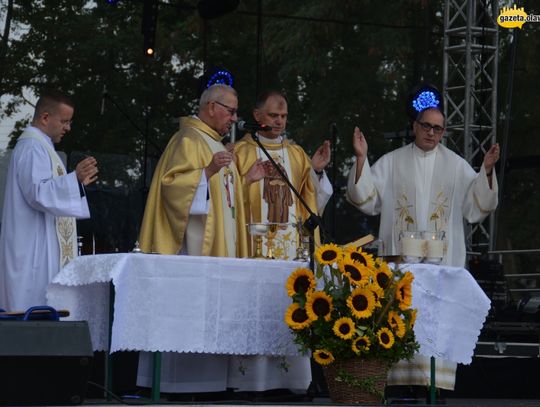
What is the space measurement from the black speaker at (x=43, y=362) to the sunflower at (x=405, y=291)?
1816 mm

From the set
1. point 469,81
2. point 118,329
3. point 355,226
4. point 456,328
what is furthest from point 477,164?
point 118,329

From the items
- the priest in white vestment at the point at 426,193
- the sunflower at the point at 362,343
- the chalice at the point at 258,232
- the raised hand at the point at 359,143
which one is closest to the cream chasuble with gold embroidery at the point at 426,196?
the priest in white vestment at the point at 426,193

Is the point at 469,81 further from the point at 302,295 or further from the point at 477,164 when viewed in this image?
the point at 302,295

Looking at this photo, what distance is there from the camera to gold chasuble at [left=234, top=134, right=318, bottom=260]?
8602 mm

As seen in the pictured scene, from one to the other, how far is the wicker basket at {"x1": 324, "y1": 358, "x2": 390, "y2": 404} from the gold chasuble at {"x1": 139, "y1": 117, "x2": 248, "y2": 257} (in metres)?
1.36

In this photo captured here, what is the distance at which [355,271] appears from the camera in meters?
7.03

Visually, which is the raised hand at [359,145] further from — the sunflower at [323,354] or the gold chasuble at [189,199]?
→ the sunflower at [323,354]

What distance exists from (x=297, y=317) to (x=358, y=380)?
18.8 inches

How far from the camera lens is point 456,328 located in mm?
7441

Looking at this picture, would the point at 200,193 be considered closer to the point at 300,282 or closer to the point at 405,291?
the point at 300,282

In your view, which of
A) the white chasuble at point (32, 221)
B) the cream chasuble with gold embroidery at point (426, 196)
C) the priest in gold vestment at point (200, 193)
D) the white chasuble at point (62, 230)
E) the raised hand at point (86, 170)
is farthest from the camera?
the cream chasuble with gold embroidery at point (426, 196)

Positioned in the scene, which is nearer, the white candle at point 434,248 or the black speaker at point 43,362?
the black speaker at point 43,362

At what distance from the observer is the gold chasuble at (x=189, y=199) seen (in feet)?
25.6

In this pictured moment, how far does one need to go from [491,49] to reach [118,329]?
813 cm
